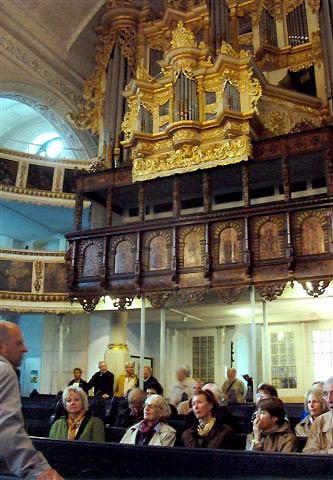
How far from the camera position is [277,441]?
168 inches

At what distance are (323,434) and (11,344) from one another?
280 centimetres

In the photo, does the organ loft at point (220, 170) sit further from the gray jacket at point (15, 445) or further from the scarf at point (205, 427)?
the gray jacket at point (15, 445)

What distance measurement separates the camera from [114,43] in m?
15.6

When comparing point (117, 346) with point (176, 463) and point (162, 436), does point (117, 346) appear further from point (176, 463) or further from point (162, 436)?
point (176, 463)

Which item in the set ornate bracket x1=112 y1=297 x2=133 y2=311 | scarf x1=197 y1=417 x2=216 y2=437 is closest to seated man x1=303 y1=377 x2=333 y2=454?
scarf x1=197 y1=417 x2=216 y2=437

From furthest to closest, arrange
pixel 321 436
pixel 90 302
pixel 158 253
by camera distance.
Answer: pixel 90 302, pixel 158 253, pixel 321 436

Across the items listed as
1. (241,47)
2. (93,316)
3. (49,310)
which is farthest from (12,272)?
(241,47)

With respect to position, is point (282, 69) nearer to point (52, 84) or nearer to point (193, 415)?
point (52, 84)

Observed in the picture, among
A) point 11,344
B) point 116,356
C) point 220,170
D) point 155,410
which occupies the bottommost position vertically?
point 155,410

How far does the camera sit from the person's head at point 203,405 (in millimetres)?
4578

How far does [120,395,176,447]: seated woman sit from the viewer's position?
4734mm

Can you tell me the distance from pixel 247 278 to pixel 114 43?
29.7 feet

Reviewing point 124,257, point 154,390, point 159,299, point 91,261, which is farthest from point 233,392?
point 91,261

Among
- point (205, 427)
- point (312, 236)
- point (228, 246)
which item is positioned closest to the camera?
point (205, 427)
